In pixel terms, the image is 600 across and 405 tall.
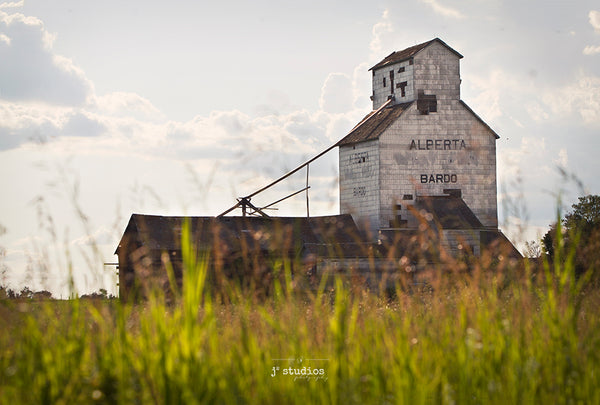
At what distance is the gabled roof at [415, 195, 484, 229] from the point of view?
93.3 feet

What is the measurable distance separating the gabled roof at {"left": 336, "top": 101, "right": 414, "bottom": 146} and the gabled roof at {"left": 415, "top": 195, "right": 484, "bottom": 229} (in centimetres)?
341

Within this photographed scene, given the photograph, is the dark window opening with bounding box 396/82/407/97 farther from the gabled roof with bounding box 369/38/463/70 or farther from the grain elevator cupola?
the gabled roof with bounding box 369/38/463/70

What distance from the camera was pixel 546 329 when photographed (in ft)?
17.9

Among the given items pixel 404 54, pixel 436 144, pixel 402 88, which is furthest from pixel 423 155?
pixel 404 54

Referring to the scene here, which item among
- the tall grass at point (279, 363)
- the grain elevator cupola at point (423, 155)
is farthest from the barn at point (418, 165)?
the tall grass at point (279, 363)

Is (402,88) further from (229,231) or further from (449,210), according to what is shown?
(229,231)

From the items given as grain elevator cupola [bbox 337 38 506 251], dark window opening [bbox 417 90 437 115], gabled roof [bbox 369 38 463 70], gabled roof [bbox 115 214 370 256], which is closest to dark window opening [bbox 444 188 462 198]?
grain elevator cupola [bbox 337 38 506 251]

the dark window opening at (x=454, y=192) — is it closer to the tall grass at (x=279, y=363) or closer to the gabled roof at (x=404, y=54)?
the gabled roof at (x=404, y=54)

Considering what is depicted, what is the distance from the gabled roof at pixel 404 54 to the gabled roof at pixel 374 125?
2040 millimetres

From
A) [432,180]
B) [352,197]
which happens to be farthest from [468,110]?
[352,197]

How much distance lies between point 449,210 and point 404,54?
24.5 ft

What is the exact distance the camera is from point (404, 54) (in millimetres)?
31578

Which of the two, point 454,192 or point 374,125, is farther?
point 374,125

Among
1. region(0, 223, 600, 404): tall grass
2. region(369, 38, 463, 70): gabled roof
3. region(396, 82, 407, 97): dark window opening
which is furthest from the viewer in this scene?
region(396, 82, 407, 97): dark window opening
